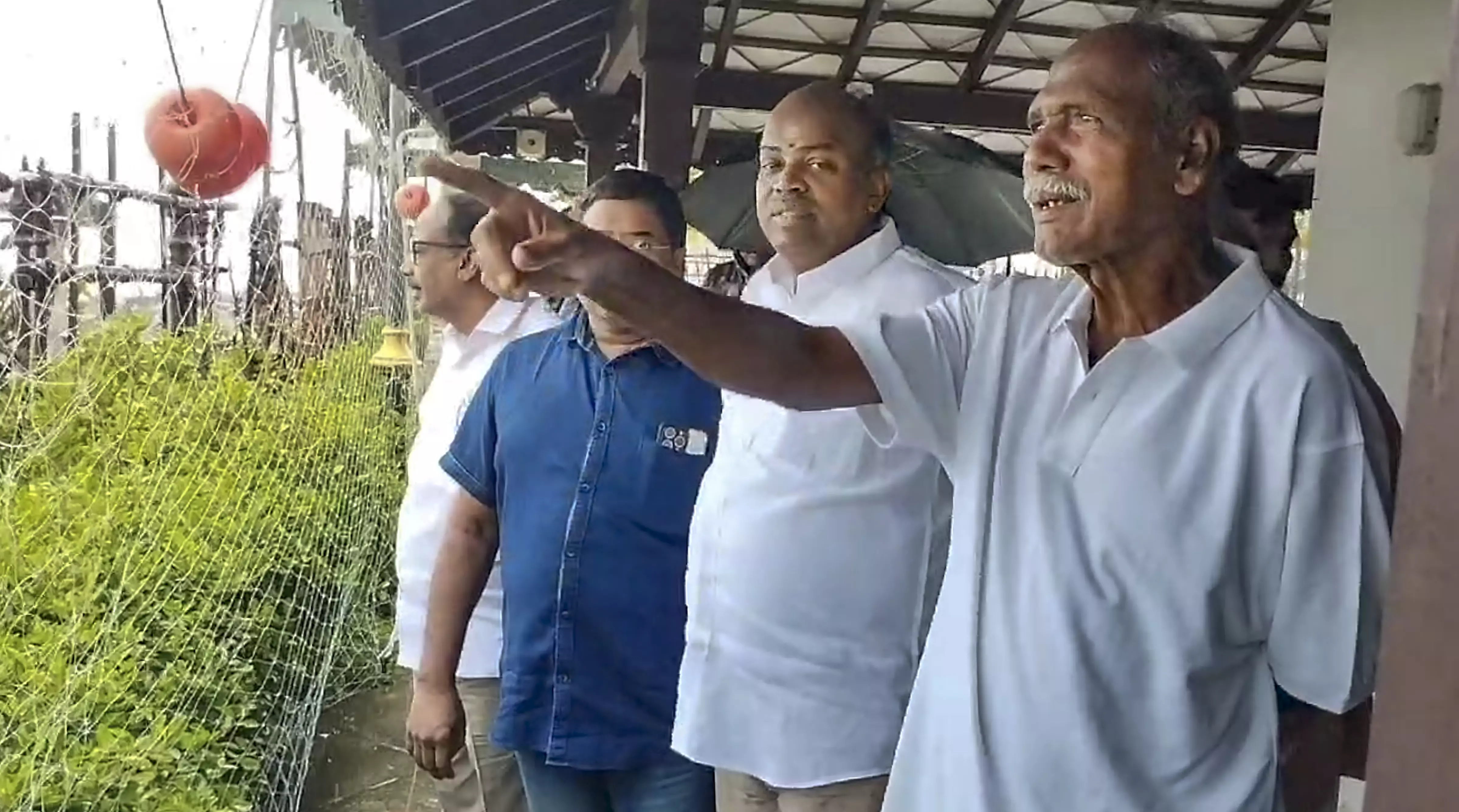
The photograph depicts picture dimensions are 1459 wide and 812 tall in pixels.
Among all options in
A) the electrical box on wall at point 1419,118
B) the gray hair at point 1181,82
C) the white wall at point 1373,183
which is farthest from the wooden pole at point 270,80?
the gray hair at point 1181,82

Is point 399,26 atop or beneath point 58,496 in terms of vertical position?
atop

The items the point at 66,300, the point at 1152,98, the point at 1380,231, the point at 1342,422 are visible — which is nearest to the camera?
the point at 1342,422

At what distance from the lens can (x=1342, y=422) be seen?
1123 mm

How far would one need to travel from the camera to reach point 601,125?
281 inches

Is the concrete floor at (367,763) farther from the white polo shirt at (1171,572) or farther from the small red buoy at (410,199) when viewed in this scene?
the white polo shirt at (1171,572)

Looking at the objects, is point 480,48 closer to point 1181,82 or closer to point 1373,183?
point 1373,183

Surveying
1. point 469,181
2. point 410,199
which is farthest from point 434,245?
point 410,199

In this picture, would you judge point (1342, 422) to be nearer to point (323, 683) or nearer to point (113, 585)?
point (113, 585)

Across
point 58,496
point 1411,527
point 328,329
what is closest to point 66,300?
point 58,496

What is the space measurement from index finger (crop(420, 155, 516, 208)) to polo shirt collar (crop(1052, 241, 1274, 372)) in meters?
0.60

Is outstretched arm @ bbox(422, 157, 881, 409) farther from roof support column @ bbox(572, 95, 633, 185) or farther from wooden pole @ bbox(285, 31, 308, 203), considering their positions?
roof support column @ bbox(572, 95, 633, 185)

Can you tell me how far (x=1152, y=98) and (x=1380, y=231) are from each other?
2.41 meters

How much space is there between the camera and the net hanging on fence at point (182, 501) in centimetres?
287

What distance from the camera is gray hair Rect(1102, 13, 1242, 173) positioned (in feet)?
4.04
